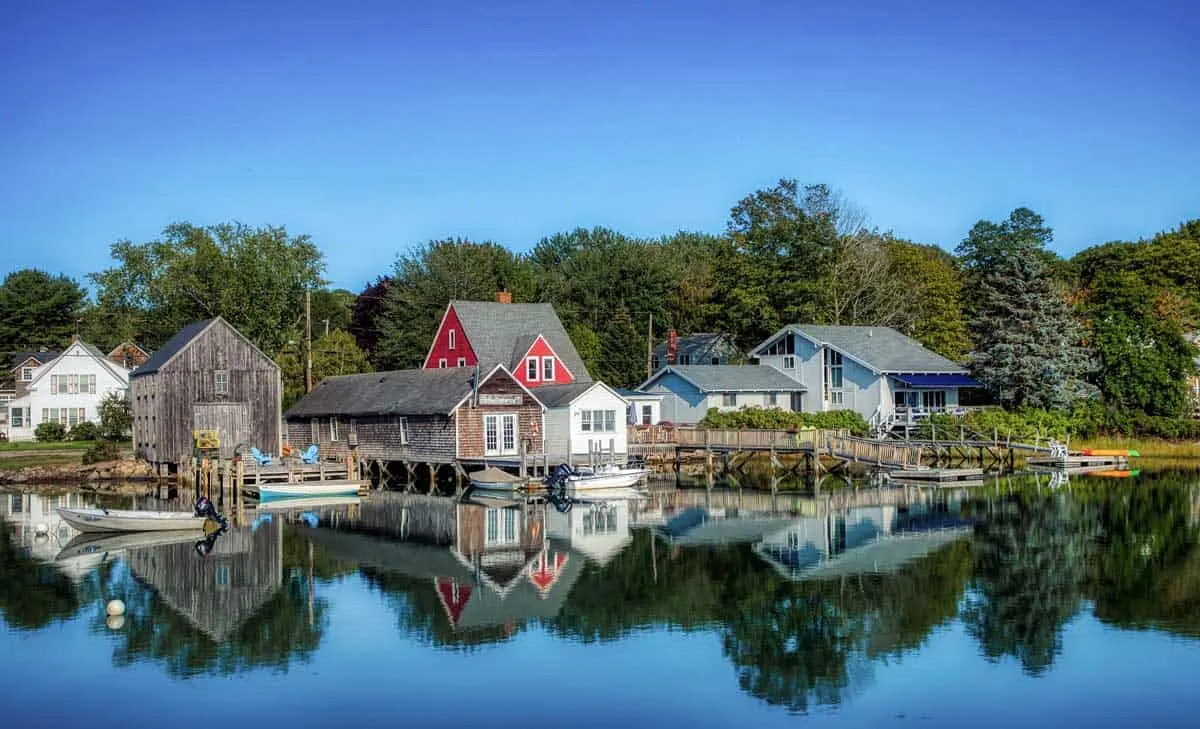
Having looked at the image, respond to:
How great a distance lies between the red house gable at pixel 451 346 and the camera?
6856 centimetres

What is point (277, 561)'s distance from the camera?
31.7 m

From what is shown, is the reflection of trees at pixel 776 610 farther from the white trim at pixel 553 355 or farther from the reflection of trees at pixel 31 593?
the white trim at pixel 553 355

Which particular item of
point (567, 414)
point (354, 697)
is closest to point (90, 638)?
point (354, 697)

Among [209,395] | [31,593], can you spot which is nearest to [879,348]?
[209,395]

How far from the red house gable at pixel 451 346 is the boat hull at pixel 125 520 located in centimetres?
3187

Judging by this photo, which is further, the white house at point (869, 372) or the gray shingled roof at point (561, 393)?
the white house at point (869, 372)

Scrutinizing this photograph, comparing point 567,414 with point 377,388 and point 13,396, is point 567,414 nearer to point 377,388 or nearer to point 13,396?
point 377,388

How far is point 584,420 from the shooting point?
54.2 m

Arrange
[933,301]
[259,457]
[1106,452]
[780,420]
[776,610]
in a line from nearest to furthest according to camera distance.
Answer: [776,610] → [259,457] → [780,420] → [1106,452] → [933,301]

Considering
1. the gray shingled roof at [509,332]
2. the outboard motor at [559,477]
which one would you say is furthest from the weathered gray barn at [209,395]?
the gray shingled roof at [509,332]

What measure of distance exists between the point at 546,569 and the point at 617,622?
6.08 m

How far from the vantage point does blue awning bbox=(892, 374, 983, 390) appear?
6238cm

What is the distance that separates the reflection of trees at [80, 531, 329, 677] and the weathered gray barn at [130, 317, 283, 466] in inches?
958

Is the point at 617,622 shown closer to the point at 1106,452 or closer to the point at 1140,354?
the point at 1106,452
